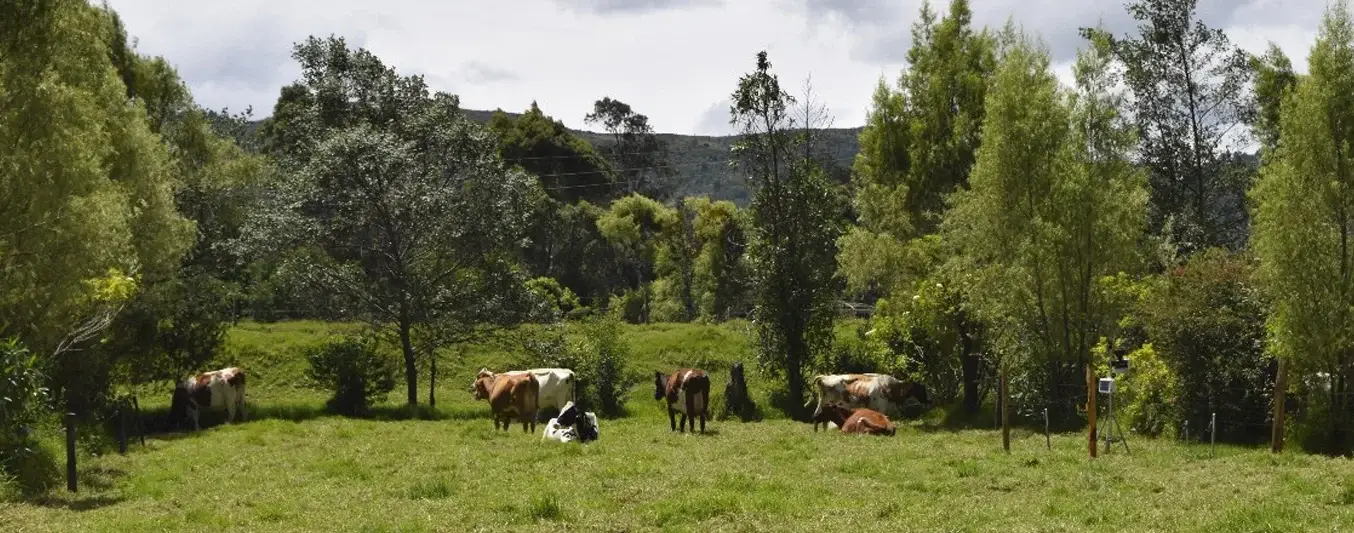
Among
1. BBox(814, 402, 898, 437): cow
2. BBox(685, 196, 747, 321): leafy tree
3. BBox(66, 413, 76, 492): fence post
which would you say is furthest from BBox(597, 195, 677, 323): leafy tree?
BBox(66, 413, 76, 492): fence post

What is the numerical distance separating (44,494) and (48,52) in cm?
788

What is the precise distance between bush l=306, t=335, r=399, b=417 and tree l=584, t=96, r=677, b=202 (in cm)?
7547

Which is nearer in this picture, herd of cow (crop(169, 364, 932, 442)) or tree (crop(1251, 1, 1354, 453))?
tree (crop(1251, 1, 1354, 453))

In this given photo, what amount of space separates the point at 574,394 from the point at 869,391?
28.9 ft

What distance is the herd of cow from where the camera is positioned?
97.0 ft

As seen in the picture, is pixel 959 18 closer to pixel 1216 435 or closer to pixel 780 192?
pixel 780 192

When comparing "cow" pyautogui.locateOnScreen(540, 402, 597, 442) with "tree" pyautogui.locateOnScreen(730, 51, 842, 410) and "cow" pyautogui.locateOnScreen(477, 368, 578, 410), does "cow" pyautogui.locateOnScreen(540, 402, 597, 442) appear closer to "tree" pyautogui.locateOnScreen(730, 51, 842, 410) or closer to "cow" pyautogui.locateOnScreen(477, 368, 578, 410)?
"cow" pyautogui.locateOnScreen(477, 368, 578, 410)

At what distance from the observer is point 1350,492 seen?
14711 mm

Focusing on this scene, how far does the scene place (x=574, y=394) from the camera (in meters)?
33.9

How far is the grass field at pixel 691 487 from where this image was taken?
47.2ft

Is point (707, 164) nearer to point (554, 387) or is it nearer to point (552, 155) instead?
point (552, 155)

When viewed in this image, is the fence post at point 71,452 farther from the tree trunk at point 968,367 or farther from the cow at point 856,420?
the tree trunk at point 968,367

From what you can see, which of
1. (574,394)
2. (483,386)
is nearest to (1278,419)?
(574,394)

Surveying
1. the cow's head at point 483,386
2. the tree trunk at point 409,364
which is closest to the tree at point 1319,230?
the cow's head at point 483,386
